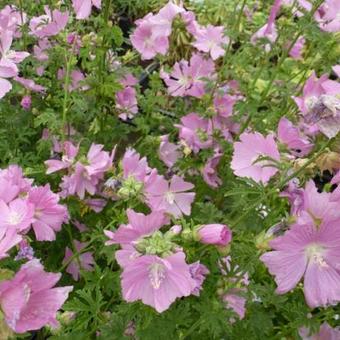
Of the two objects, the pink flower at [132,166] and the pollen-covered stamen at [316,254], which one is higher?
the pink flower at [132,166]

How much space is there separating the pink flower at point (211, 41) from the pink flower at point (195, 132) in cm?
27

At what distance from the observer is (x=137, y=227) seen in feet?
3.46

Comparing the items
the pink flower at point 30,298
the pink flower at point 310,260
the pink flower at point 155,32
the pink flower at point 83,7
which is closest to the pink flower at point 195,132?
the pink flower at point 155,32

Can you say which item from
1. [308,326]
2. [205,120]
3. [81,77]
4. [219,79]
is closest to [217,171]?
[205,120]

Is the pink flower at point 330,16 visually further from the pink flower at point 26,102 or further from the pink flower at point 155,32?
the pink flower at point 26,102

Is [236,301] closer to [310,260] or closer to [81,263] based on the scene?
[310,260]

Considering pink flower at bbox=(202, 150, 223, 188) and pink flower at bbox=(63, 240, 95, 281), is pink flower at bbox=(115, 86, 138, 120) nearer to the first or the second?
pink flower at bbox=(202, 150, 223, 188)

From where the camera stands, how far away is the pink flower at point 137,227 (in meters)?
1.05

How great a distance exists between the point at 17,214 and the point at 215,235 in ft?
1.14

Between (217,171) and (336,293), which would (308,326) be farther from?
(217,171)

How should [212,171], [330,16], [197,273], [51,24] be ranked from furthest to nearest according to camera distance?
[212,171], [51,24], [330,16], [197,273]

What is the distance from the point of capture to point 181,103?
2.23 m

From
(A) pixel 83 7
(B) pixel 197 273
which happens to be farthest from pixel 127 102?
(B) pixel 197 273

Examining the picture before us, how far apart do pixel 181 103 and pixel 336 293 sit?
1293 millimetres
